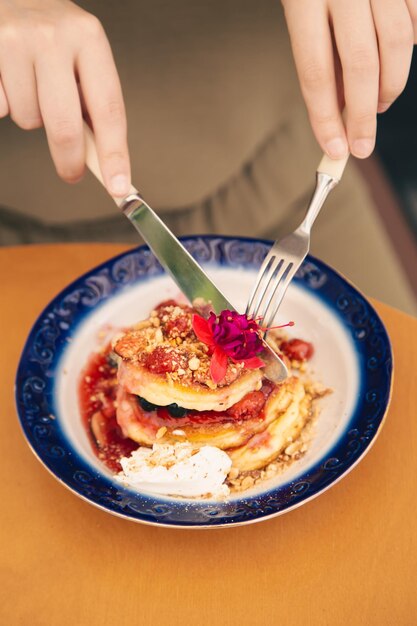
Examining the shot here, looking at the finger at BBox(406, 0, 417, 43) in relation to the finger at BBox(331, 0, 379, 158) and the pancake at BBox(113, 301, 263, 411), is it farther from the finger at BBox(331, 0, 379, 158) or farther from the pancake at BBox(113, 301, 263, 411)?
the pancake at BBox(113, 301, 263, 411)

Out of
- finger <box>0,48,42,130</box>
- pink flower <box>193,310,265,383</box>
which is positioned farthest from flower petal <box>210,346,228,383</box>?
finger <box>0,48,42,130</box>

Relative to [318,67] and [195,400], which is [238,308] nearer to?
[195,400]

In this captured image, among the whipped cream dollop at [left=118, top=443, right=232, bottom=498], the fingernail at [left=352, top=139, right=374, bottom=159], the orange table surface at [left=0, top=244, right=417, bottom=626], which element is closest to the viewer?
the orange table surface at [left=0, top=244, right=417, bottom=626]

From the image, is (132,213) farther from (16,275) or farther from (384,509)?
(384,509)

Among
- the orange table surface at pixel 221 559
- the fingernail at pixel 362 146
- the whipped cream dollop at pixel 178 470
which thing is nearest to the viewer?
the orange table surface at pixel 221 559

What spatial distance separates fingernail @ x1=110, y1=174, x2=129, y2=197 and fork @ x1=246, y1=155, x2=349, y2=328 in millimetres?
292

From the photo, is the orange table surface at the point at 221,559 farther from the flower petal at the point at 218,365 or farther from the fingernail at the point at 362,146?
the fingernail at the point at 362,146

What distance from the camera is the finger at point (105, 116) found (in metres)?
1.25

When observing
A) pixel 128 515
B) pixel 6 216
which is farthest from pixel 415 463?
pixel 6 216

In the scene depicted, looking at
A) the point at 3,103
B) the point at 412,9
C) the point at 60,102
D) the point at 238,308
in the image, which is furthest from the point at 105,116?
the point at 412,9

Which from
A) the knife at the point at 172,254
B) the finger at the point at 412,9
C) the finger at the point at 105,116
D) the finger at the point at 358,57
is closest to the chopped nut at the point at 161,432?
the knife at the point at 172,254

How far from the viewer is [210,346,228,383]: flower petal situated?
1195 mm

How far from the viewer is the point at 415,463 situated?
1.23 metres

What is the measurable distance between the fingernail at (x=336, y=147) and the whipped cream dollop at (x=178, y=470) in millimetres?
578
